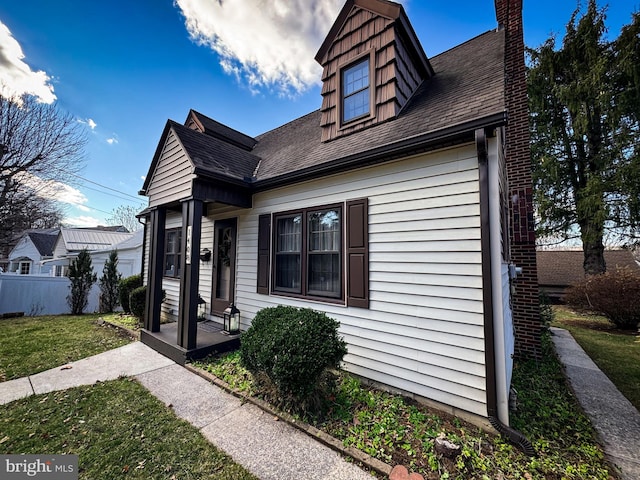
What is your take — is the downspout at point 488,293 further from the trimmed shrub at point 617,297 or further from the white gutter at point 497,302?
the trimmed shrub at point 617,297

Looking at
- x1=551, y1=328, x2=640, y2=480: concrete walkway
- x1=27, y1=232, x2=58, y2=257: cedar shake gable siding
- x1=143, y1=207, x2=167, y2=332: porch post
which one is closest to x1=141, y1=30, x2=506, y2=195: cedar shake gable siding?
x1=143, y1=207, x2=167, y2=332: porch post

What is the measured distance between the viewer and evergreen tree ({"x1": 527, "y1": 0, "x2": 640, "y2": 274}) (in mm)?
10117

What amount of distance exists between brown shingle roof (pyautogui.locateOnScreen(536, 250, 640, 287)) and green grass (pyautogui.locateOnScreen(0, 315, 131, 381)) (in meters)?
20.3

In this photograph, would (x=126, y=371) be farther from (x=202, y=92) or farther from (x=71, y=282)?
(x=202, y=92)

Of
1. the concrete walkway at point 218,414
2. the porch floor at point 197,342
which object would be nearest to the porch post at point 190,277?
the porch floor at point 197,342

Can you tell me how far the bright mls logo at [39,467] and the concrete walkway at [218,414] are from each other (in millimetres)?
960

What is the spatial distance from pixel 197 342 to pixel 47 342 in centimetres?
369

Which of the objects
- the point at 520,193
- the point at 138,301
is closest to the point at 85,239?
the point at 138,301

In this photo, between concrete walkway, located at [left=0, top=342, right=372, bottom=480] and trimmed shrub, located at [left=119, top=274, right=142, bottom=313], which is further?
trimmed shrub, located at [left=119, top=274, right=142, bottom=313]

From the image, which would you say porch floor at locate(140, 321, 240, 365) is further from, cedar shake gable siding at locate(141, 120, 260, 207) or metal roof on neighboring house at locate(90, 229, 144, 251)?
metal roof on neighboring house at locate(90, 229, 144, 251)

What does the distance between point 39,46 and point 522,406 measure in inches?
614

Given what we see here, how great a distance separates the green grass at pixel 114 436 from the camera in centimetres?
220

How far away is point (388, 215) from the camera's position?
3.67m

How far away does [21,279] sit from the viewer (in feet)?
29.6
